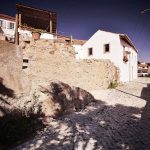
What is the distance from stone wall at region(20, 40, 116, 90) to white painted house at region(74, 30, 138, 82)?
291cm

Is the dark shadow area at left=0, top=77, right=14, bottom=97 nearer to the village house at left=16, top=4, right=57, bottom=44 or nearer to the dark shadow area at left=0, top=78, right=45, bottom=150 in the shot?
the dark shadow area at left=0, top=78, right=45, bottom=150

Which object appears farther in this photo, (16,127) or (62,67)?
(62,67)

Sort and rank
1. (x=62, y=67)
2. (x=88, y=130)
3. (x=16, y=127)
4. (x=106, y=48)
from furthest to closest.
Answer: (x=106, y=48)
(x=62, y=67)
(x=88, y=130)
(x=16, y=127)

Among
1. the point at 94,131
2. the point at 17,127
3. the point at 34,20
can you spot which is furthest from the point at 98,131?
the point at 34,20

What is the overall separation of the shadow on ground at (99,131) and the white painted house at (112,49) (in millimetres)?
11939

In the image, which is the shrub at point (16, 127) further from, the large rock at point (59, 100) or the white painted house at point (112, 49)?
the white painted house at point (112, 49)

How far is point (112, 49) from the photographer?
67.6 feet

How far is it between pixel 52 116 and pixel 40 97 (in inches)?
42.0

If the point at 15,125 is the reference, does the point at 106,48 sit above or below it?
above

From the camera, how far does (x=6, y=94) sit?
28.3 ft

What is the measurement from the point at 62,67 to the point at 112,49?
7906 millimetres

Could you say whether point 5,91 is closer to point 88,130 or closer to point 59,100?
point 59,100

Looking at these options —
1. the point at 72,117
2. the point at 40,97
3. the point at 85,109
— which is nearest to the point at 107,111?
the point at 85,109

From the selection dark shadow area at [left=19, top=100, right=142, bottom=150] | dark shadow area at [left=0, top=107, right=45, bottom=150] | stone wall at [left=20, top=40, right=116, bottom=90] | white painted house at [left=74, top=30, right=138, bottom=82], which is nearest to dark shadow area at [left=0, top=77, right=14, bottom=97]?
dark shadow area at [left=0, top=107, right=45, bottom=150]
